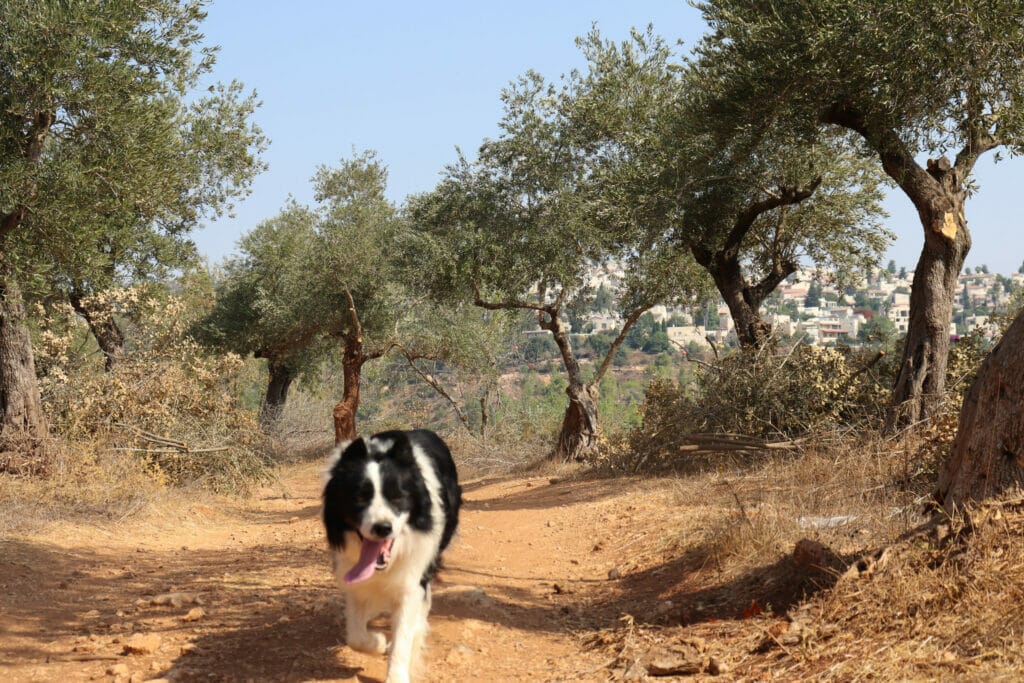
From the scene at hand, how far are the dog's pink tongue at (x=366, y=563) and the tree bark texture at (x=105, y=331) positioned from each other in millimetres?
12042

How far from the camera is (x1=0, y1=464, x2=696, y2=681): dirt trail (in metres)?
6.05

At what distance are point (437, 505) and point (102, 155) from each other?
29.1 feet

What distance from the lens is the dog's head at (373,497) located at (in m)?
5.52

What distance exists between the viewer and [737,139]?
14.0 metres

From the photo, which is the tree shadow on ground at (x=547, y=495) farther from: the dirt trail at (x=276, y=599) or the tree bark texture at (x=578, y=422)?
the tree bark texture at (x=578, y=422)

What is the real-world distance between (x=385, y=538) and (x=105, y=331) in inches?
576

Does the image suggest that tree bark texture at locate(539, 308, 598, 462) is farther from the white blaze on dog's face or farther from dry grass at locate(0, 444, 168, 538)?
the white blaze on dog's face

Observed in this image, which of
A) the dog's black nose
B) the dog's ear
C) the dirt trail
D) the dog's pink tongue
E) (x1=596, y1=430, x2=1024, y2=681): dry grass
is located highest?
the dog's ear

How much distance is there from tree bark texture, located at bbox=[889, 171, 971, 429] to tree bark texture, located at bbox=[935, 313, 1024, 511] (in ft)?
18.4

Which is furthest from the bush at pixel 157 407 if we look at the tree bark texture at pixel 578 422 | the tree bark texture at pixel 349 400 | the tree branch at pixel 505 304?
the tree bark texture at pixel 578 422

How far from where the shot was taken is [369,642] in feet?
19.2

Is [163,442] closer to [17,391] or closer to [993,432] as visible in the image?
[17,391]

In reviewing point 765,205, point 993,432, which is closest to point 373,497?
point 993,432

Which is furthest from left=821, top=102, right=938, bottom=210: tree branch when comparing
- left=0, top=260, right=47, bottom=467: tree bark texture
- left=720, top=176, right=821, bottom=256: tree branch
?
left=0, top=260, right=47, bottom=467: tree bark texture
